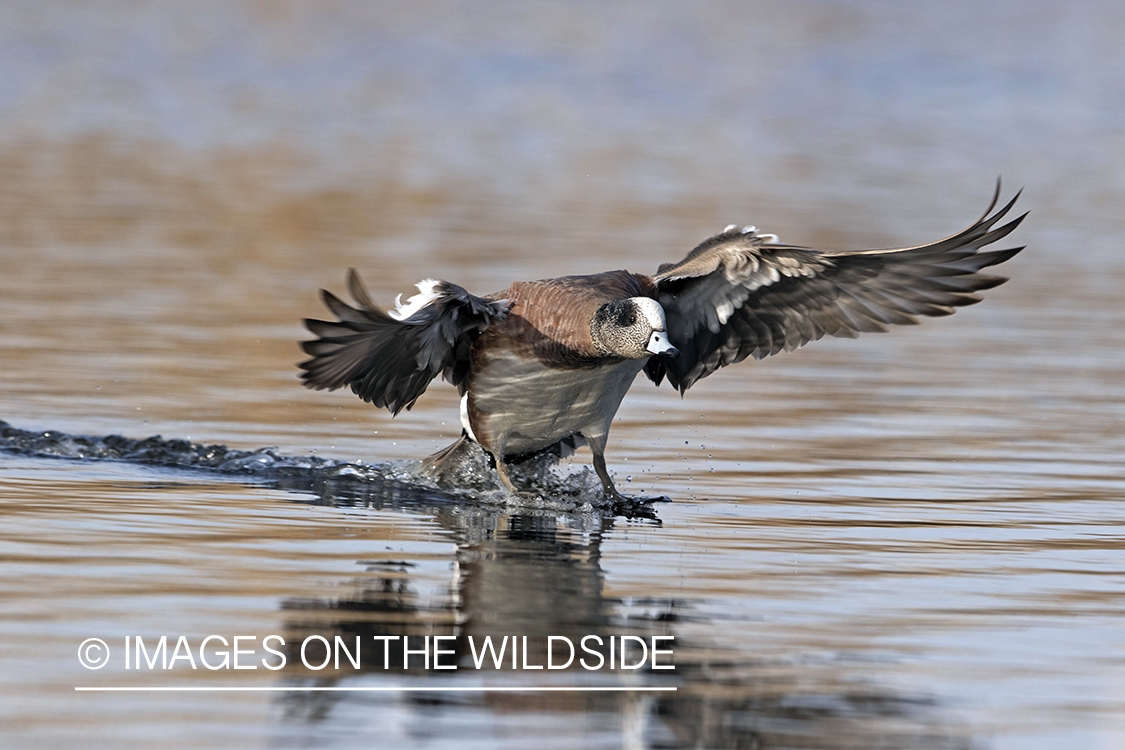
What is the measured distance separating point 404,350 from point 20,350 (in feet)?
17.9

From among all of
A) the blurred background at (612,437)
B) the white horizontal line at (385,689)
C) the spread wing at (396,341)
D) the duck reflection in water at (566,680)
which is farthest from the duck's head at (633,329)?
the white horizontal line at (385,689)

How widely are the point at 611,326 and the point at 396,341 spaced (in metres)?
1.17

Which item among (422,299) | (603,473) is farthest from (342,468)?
(422,299)

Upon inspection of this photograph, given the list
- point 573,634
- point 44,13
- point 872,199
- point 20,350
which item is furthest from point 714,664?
point 44,13

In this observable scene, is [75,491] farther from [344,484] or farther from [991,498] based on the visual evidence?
[991,498]

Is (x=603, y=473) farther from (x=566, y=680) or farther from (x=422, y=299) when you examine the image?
(x=566, y=680)

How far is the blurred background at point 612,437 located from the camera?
21.4 ft

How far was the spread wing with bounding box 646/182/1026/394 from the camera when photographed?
10047 mm

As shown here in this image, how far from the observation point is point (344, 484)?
10500 millimetres

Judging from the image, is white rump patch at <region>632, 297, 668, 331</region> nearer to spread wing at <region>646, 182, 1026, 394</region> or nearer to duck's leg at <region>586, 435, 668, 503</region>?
spread wing at <region>646, 182, 1026, 394</region>

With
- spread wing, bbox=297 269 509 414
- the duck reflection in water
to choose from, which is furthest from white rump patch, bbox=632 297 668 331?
the duck reflection in water

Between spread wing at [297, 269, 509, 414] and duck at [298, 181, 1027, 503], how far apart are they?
11 mm

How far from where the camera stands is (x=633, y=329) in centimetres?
939

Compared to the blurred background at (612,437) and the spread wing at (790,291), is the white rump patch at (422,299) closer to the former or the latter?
the blurred background at (612,437)
